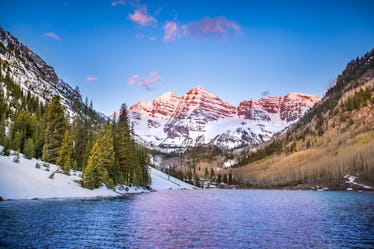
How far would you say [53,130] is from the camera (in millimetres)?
96312

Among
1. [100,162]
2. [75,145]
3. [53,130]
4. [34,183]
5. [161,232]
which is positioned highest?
[53,130]

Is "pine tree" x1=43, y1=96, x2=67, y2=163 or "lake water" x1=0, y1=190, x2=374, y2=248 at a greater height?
"pine tree" x1=43, y1=96, x2=67, y2=163

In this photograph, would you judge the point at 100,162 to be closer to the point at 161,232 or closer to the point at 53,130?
the point at 53,130

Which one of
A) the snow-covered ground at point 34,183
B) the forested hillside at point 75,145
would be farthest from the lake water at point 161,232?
the forested hillside at point 75,145

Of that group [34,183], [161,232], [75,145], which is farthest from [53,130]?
[161,232]

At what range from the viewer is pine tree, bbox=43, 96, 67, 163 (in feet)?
301

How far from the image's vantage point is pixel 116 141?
113000 millimetres

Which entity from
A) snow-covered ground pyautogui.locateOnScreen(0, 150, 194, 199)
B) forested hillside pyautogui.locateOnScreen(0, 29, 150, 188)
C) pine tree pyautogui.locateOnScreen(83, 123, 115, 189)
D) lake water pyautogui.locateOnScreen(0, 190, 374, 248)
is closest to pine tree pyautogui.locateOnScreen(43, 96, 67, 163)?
forested hillside pyautogui.locateOnScreen(0, 29, 150, 188)

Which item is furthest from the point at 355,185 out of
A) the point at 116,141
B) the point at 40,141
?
the point at 40,141

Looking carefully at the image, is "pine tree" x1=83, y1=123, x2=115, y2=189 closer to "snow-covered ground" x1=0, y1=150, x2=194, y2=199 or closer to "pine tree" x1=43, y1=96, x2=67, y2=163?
"snow-covered ground" x1=0, y1=150, x2=194, y2=199

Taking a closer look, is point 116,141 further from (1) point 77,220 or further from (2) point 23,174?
(1) point 77,220

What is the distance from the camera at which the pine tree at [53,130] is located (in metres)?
91.8

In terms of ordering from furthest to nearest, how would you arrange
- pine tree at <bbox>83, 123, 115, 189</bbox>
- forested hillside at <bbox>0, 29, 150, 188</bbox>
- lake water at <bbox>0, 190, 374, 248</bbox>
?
1. forested hillside at <bbox>0, 29, 150, 188</bbox>
2. pine tree at <bbox>83, 123, 115, 189</bbox>
3. lake water at <bbox>0, 190, 374, 248</bbox>

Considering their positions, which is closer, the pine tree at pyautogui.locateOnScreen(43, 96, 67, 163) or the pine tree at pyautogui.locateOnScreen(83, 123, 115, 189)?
the pine tree at pyautogui.locateOnScreen(83, 123, 115, 189)
